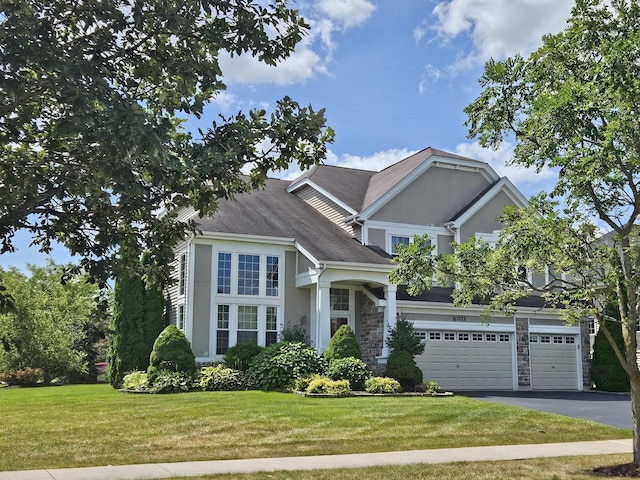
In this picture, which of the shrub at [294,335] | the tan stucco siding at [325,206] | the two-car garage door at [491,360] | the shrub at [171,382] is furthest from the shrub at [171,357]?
the tan stucco siding at [325,206]

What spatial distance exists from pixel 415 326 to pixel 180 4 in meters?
18.2

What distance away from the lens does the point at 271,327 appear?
22.8 m

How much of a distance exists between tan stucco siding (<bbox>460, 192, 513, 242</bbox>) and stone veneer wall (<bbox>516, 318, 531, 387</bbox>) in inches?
151

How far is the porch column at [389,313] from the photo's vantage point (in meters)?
21.7

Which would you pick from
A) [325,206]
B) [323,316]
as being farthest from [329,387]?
[325,206]

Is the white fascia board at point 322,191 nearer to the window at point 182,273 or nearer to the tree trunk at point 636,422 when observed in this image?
the window at point 182,273

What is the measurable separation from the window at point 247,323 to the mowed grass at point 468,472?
12.9 metres

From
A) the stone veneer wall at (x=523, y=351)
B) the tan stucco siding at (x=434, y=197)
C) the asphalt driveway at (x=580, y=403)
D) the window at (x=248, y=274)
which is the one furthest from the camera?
the tan stucco siding at (x=434, y=197)

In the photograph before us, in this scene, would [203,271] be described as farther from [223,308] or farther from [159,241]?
[159,241]

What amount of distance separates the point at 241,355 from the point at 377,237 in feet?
23.5

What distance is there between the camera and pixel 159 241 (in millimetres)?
6961

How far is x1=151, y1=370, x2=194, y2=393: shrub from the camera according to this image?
60.5 feet

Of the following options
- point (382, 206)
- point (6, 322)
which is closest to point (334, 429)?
point (382, 206)

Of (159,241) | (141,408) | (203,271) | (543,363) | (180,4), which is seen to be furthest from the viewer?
(543,363)
